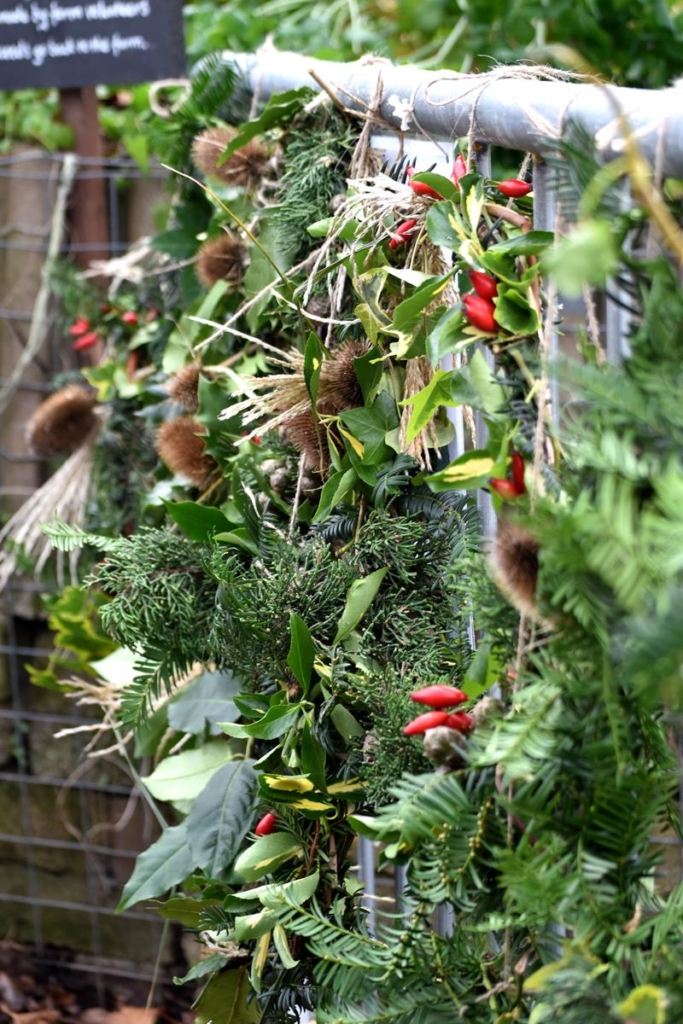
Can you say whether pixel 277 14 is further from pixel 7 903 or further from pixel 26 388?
pixel 7 903

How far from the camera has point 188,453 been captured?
3.21 ft

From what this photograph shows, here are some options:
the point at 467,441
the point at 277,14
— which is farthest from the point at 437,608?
the point at 277,14

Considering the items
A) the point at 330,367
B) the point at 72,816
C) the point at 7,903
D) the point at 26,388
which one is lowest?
the point at 7,903

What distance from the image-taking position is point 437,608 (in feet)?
2.38

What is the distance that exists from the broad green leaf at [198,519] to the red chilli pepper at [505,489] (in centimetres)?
33

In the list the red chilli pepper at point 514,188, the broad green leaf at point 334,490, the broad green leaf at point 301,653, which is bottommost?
the broad green leaf at point 301,653

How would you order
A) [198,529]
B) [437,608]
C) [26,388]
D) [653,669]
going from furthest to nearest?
[26,388], [198,529], [437,608], [653,669]

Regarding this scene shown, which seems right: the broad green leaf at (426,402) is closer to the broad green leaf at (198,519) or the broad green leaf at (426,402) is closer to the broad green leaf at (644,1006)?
the broad green leaf at (198,519)

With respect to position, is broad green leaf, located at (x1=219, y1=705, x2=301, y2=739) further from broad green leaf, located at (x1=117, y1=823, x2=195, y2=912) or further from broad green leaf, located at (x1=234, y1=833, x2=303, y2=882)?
broad green leaf, located at (x1=117, y1=823, x2=195, y2=912)

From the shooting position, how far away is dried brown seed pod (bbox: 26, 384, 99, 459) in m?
1.51

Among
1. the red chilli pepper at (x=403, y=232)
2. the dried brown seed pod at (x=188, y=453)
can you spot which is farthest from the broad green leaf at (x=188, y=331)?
the red chilli pepper at (x=403, y=232)

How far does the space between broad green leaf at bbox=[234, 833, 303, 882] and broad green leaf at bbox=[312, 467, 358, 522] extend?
0.72ft

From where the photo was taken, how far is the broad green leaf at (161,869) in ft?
2.83

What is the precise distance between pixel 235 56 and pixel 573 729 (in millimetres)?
924
